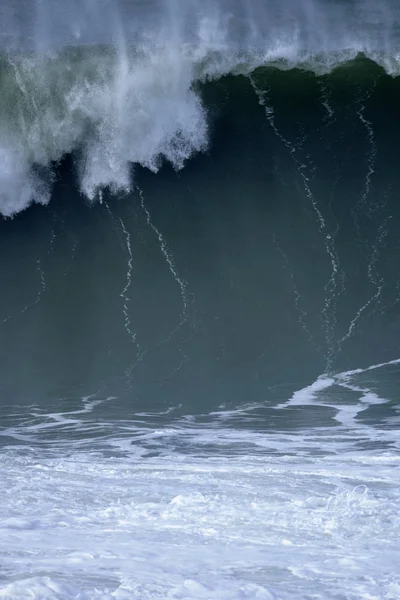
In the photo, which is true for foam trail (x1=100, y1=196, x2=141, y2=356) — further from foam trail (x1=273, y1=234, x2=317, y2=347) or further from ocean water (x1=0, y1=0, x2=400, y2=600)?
foam trail (x1=273, y1=234, x2=317, y2=347)

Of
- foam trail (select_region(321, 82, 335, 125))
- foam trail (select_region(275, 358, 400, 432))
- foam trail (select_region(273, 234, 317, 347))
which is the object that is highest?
foam trail (select_region(321, 82, 335, 125))

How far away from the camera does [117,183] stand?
506 centimetres

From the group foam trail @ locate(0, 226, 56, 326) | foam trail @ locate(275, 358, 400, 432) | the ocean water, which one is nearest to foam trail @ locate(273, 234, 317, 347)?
the ocean water

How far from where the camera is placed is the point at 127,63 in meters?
5.16

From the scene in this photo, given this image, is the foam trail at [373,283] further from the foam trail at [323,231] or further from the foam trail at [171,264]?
the foam trail at [171,264]

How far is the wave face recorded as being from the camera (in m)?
5.01

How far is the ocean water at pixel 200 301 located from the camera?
185 cm

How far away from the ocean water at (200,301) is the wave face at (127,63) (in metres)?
0.01

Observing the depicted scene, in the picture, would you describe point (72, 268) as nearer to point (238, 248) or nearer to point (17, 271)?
point (17, 271)

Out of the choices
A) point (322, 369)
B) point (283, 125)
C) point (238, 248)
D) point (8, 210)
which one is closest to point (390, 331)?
point (322, 369)

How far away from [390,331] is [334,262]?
572 millimetres

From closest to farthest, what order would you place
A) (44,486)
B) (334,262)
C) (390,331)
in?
(44,486) < (390,331) < (334,262)

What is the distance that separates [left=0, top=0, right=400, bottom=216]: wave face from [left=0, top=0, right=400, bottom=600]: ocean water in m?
0.01

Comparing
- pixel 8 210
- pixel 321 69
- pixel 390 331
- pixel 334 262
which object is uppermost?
pixel 321 69
